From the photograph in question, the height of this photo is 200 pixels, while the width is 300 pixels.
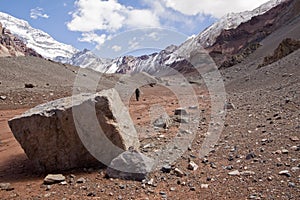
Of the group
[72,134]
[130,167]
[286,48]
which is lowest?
[130,167]

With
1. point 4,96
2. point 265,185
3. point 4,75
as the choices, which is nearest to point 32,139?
point 265,185

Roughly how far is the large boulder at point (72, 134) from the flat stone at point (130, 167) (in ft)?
1.65

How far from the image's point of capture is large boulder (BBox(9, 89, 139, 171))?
20.6 ft

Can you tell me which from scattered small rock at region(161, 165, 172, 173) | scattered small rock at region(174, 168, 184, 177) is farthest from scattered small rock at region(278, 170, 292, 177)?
scattered small rock at region(161, 165, 172, 173)

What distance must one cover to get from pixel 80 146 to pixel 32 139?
1.00 metres

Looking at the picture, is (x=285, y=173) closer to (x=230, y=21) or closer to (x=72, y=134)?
(x=72, y=134)

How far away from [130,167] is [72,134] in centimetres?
148

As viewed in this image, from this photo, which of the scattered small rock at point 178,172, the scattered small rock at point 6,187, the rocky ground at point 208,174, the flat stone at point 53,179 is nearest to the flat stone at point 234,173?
the rocky ground at point 208,174

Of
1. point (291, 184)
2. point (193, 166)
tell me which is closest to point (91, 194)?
point (193, 166)

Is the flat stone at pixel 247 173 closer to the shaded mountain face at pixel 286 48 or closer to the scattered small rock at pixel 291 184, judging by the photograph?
the scattered small rock at pixel 291 184

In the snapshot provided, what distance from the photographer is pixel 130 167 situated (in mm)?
5809

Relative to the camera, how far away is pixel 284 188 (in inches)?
188

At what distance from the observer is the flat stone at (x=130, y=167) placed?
5707mm

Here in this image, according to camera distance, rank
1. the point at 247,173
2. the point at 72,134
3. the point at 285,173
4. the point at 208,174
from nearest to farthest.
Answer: the point at 285,173 → the point at 247,173 → the point at 208,174 → the point at 72,134
